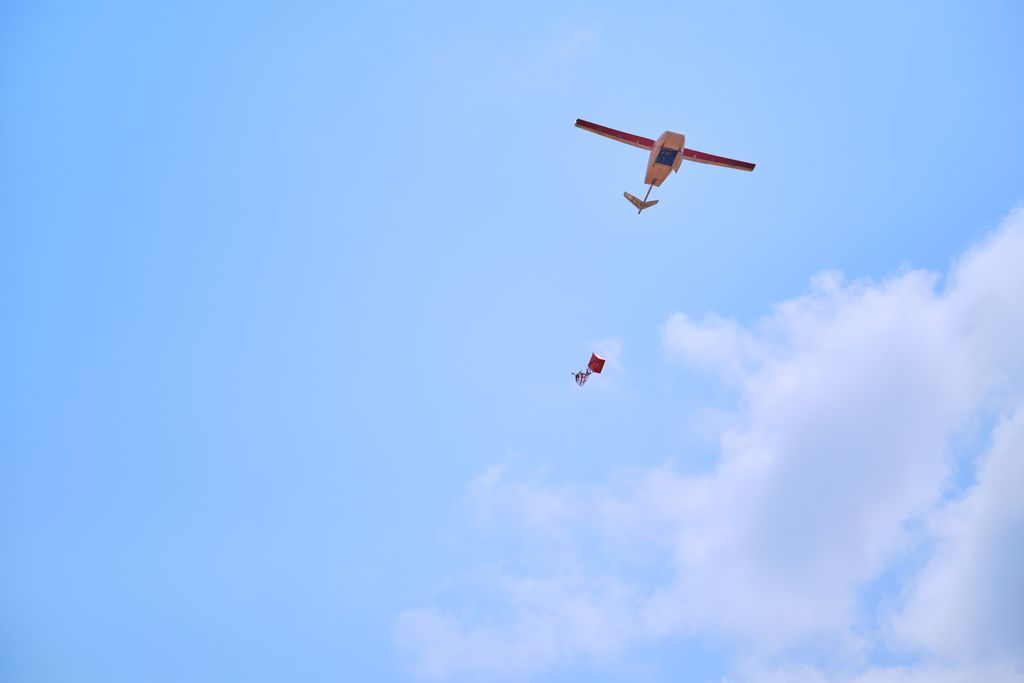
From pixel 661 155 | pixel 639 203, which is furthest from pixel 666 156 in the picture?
pixel 639 203

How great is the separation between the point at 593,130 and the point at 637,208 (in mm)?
7642

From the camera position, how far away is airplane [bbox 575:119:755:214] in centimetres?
5425

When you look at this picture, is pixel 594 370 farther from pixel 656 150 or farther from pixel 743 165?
pixel 743 165

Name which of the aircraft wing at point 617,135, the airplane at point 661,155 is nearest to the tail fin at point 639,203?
the airplane at point 661,155

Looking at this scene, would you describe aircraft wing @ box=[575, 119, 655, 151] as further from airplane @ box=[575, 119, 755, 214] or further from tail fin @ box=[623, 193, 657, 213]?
tail fin @ box=[623, 193, 657, 213]

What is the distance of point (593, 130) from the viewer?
58031 millimetres

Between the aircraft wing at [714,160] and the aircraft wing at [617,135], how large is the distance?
3.43 metres

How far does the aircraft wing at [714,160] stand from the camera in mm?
57884

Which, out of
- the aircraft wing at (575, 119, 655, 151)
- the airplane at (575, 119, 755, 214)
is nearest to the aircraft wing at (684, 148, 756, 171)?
the airplane at (575, 119, 755, 214)

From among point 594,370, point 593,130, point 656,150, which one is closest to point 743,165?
point 656,150

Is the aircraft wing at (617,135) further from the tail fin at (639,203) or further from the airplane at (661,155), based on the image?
the tail fin at (639,203)

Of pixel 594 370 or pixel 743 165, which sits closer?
pixel 594 370

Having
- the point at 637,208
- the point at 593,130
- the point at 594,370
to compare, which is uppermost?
the point at 593,130

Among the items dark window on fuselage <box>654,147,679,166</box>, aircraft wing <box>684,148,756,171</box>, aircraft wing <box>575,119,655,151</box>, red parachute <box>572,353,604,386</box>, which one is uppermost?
aircraft wing <box>575,119,655,151</box>
